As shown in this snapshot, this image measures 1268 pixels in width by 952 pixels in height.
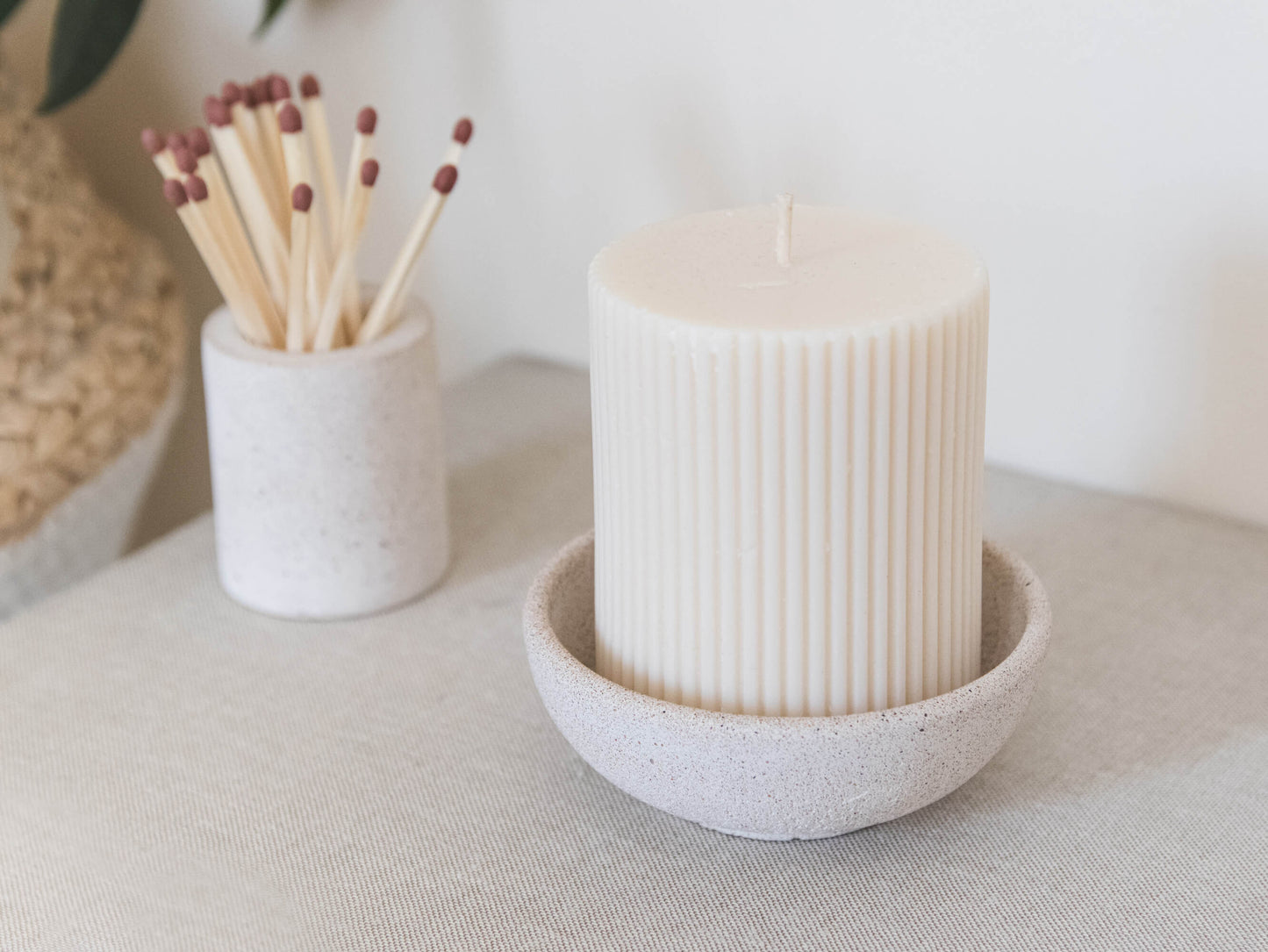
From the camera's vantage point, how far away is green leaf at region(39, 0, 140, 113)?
756 millimetres

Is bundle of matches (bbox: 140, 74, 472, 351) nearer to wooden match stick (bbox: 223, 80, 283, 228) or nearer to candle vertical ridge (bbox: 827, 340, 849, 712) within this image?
wooden match stick (bbox: 223, 80, 283, 228)

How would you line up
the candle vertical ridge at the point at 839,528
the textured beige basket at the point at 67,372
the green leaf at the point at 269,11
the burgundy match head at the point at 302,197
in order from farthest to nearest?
the green leaf at the point at 269,11 → the textured beige basket at the point at 67,372 → the burgundy match head at the point at 302,197 → the candle vertical ridge at the point at 839,528

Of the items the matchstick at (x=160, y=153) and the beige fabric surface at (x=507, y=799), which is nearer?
the beige fabric surface at (x=507, y=799)

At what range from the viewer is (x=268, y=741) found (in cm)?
50

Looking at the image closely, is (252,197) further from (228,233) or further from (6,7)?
(6,7)

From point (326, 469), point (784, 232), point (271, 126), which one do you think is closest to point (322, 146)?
point (271, 126)

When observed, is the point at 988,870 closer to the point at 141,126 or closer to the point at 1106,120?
the point at 1106,120

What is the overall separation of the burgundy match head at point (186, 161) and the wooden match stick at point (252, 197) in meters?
0.03

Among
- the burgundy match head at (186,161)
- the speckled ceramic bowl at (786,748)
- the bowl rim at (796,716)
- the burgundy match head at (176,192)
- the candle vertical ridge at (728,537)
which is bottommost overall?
the speckled ceramic bowl at (786,748)

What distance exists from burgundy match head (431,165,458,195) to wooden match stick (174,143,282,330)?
0.09m

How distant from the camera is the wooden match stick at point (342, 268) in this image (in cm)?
55

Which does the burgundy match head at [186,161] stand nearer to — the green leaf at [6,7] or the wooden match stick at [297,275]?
the wooden match stick at [297,275]

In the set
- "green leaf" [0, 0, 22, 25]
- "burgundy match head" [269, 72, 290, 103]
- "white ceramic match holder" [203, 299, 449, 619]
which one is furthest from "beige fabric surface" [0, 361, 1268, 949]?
"green leaf" [0, 0, 22, 25]

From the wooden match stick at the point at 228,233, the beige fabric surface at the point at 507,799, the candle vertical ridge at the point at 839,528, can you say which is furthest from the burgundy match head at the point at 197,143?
the candle vertical ridge at the point at 839,528
